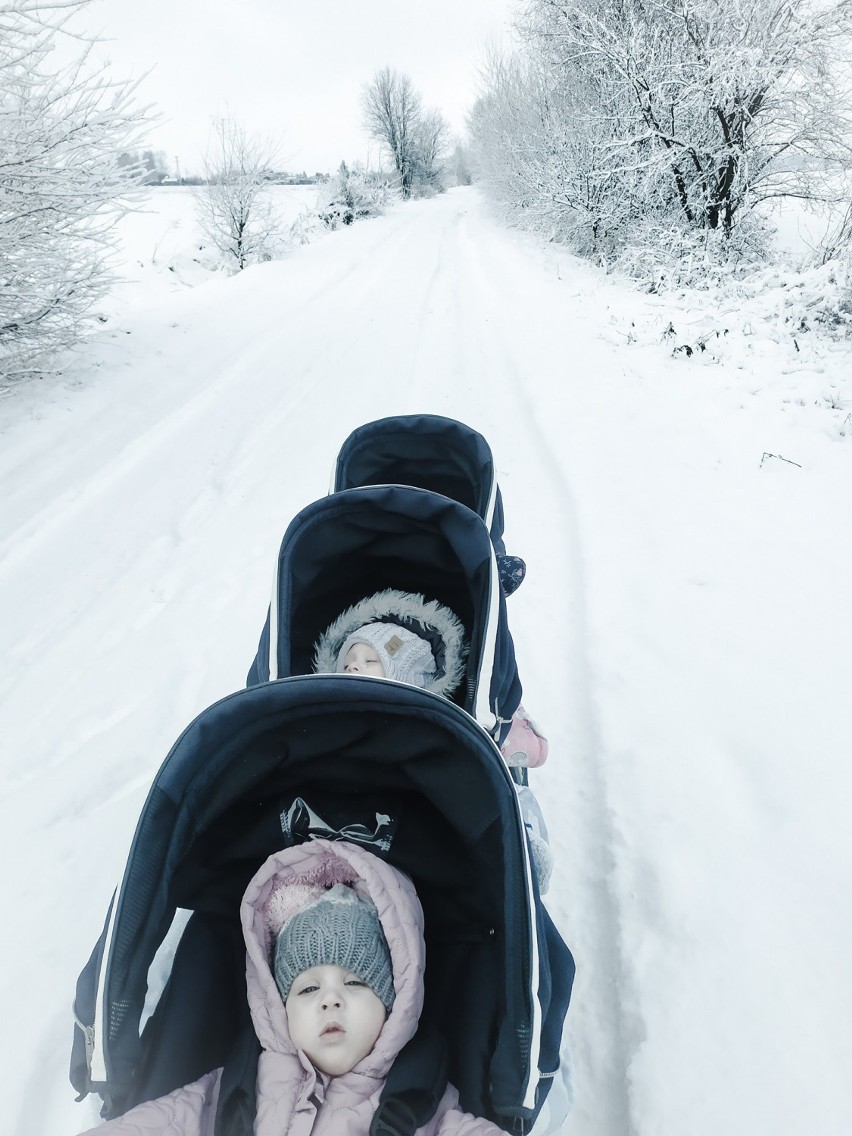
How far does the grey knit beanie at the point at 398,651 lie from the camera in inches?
75.2

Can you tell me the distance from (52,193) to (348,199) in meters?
21.4

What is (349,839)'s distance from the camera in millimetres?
1459

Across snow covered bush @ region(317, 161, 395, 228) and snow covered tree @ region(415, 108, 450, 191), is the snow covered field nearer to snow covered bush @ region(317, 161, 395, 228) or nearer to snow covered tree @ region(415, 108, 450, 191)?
snow covered bush @ region(317, 161, 395, 228)

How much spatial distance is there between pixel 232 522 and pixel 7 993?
95.3 inches

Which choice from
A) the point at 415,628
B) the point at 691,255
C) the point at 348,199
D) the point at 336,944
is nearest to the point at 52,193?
the point at 415,628

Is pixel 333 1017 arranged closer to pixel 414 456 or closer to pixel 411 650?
pixel 411 650

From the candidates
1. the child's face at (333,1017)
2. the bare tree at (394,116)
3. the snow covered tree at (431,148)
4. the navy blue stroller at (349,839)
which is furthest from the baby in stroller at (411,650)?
the snow covered tree at (431,148)

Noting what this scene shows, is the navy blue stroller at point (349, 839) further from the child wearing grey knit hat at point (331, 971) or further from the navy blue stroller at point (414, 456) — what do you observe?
the navy blue stroller at point (414, 456)

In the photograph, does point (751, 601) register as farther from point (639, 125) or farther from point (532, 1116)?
point (639, 125)

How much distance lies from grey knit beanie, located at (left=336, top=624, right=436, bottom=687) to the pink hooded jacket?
631 mm

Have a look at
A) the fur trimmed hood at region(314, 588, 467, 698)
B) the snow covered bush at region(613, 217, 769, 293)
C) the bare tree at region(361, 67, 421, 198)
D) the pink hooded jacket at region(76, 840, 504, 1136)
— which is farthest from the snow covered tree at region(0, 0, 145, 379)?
the bare tree at region(361, 67, 421, 198)

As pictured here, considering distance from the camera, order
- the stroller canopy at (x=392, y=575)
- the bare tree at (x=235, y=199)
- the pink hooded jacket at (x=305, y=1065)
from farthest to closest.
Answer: the bare tree at (x=235, y=199) < the stroller canopy at (x=392, y=575) < the pink hooded jacket at (x=305, y=1065)

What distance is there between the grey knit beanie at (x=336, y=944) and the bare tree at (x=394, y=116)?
1662 inches

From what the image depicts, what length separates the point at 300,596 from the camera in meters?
1.94
